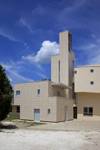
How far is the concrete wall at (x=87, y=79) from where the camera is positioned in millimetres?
56438

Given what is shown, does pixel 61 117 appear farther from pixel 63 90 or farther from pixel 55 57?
pixel 55 57

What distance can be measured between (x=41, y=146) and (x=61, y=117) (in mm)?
30440

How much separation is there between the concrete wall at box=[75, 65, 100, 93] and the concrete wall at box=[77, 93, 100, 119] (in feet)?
7.13

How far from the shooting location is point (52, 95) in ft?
173

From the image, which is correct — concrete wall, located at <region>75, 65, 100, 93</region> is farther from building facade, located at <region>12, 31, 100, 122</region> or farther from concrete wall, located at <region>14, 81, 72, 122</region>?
concrete wall, located at <region>14, 81, 72, 122</region>

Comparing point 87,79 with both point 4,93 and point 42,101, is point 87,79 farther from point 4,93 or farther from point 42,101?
point 4,93

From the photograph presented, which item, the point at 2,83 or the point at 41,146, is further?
the point at 2,83

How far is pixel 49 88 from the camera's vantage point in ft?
169

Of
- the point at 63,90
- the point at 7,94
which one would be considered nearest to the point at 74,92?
the point at 63,90

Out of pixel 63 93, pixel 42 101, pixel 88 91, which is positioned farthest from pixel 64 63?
pixel 42 101

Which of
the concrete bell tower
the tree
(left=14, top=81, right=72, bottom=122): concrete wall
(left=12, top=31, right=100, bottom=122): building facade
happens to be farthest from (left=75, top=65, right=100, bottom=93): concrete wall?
the tree

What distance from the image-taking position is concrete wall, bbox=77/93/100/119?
2275 inches

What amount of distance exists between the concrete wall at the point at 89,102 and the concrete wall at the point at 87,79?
217cm

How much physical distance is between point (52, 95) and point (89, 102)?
9.36 m
